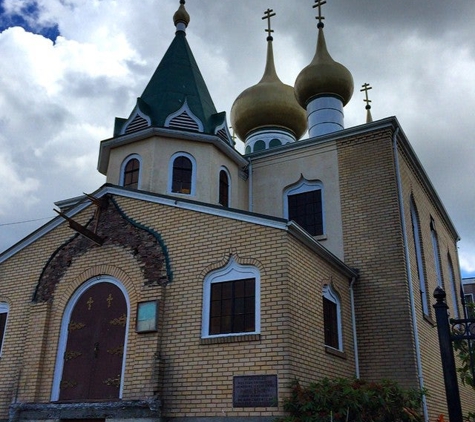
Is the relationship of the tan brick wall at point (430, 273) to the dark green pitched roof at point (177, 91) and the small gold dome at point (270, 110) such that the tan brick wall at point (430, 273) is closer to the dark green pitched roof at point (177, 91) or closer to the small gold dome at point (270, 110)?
the dark green pitched roof at point (177, 91)

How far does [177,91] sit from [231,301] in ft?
26.9

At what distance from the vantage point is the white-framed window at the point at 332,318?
11.3 meters

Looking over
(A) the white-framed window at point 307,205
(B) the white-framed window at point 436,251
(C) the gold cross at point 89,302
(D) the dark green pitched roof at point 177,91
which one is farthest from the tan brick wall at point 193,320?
(B) the white-framed window at point 436,251

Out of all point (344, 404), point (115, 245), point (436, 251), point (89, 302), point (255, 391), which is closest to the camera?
point (344, 404)

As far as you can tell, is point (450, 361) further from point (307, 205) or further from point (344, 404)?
point (307, 205)

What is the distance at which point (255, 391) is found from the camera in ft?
30.2

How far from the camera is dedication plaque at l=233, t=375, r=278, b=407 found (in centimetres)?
906

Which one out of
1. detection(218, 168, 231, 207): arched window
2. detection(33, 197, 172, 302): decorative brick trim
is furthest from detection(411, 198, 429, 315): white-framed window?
detection(33, 197, 172, 302): decorative brick trim

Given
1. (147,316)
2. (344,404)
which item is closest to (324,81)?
(147,316)

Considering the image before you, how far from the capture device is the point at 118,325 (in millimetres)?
10922

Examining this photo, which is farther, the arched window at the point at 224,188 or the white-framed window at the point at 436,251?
the white-framed window at the point at 436,251

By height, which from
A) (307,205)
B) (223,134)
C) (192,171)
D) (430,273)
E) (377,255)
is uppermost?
(223,134)

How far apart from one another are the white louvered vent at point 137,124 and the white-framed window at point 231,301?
6.45 metres

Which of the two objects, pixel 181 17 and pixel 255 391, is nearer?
pixel 255 391
